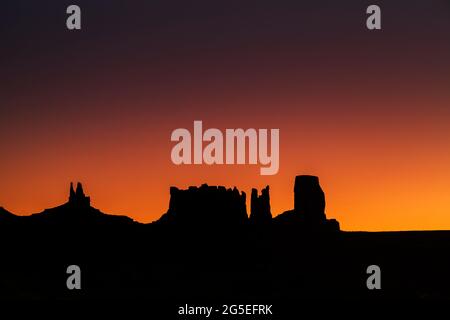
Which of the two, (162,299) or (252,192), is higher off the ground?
(252,192)

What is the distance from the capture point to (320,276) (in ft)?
644

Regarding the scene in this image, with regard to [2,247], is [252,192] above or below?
above
